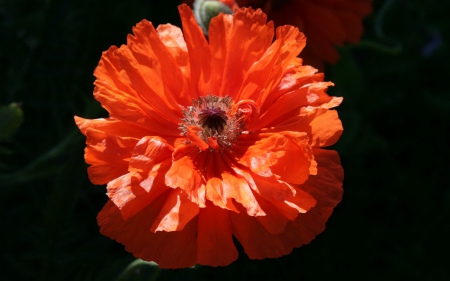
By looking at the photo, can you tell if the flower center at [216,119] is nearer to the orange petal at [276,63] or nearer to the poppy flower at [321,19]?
the orange petal at [276,63]

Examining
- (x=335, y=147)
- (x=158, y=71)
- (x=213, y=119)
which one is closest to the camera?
(x=158, y=71)

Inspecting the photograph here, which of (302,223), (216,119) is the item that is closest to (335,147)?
(216,119)

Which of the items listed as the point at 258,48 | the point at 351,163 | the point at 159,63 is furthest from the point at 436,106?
the point at 159,63

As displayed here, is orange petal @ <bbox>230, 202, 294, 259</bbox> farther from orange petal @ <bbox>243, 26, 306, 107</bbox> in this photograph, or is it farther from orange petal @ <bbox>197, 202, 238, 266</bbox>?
orange petal @ <bbox>243, 26, 306, 107</bbox>

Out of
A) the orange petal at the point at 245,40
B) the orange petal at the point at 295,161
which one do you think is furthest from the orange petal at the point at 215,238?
the orange petal at the point at 245,40

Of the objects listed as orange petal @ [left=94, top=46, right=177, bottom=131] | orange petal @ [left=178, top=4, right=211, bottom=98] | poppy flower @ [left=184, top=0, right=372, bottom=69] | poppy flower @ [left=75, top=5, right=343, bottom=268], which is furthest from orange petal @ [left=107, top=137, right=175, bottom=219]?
poppy flower @ [left=184, top=0, right=372, bottom=69]

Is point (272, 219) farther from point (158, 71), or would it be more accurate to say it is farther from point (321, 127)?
point (158, 71)
